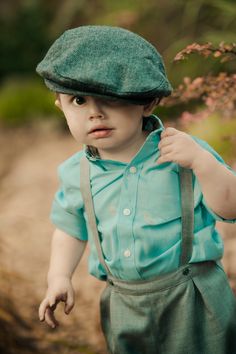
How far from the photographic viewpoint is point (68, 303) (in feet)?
7.13

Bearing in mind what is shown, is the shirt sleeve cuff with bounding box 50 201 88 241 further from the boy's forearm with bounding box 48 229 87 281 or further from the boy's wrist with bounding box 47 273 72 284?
the boy's wrist with bounding box 47 273 72 284

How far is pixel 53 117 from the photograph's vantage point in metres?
7.16

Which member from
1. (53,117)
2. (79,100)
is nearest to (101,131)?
(79,100)

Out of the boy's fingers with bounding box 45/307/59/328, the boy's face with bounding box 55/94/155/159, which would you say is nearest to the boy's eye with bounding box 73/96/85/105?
the boy's face with bounding box 55/94/155/159

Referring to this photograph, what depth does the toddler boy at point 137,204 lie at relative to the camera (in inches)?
73.9

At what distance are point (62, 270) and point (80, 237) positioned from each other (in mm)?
124

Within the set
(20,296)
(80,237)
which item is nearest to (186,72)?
(20,296)

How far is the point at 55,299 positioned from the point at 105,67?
77 cm

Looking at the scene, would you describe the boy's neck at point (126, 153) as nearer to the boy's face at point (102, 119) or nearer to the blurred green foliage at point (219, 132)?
the boy's face at point (102, 119)

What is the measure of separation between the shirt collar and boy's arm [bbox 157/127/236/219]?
95mm

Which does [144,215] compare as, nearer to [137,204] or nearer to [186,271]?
[137,204]

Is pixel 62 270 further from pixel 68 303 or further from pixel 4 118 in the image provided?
pixel 4 118

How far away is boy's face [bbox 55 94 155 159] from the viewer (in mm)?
1904

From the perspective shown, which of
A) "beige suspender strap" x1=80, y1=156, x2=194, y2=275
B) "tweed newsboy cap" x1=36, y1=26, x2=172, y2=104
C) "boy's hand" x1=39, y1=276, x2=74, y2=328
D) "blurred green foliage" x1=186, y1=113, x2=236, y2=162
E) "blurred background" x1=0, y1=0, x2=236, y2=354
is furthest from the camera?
"blurred green foliage" x1=186, y1=113, x2=236, y2=162
